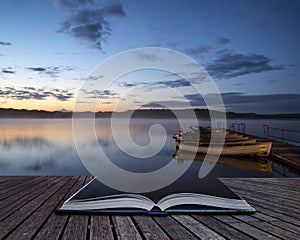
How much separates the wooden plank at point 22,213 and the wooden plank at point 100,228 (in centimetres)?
87

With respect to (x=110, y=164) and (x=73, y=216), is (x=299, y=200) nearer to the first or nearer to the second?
(x=73, y=216)

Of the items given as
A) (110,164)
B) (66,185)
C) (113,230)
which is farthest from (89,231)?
(110,164)

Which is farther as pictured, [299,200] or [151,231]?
[299,200]

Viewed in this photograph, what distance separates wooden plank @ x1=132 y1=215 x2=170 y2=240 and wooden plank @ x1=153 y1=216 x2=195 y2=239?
2.4 inches

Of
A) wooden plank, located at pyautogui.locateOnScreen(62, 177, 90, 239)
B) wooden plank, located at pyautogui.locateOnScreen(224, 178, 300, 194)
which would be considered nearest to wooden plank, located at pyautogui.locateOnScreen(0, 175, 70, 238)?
wooden plank, located at pyautogui.locateOnScreen(62, 177, 90, 239)

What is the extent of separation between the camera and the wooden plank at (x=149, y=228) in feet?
7.31

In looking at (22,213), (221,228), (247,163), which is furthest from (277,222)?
(247,163)

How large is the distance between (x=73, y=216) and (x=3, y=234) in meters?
0.71

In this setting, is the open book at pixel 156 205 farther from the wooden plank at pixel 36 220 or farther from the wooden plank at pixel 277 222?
the wooden plank at pixel 36 220

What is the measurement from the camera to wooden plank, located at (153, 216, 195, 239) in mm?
2242

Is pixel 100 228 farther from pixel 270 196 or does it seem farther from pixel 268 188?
pixel 268 188

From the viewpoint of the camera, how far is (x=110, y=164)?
1673 centimetres

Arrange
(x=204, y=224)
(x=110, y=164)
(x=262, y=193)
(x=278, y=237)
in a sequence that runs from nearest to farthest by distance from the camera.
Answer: (x=278, y=237) → (x=204, y=224) → (x=262, y=193) → (x=110, y=164)

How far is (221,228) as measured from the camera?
2.41 metres
